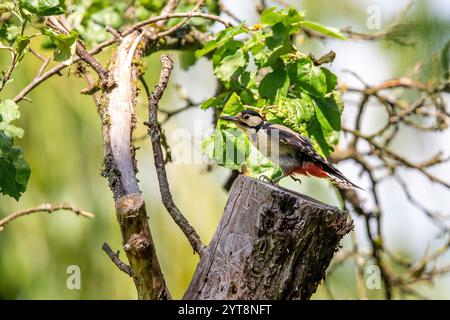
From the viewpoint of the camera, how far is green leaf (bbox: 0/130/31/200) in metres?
2.26

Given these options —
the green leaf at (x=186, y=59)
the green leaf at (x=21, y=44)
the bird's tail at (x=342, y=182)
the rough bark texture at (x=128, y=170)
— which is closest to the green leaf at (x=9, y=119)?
the green leaf at (x=21, y=44)

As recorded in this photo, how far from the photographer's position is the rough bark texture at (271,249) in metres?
2.02

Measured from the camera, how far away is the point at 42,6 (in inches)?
89.7

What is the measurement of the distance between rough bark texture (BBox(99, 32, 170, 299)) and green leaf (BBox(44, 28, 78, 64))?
0.69 feet

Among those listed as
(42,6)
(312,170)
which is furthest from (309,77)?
(42,6)

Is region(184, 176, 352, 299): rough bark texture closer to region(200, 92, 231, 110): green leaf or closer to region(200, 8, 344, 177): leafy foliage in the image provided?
region(200, 8, 344, 177): leafy foliage

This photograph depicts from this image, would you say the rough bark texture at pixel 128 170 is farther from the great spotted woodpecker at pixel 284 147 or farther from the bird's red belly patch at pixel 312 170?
the bird's red belly patch at pixel 312 170

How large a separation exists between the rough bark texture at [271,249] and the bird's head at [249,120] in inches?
26.0

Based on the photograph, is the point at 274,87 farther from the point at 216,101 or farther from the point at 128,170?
the point at 128,170

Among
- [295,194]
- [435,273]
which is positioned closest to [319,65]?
[295,194]

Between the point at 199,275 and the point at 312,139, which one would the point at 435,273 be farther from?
the point at 199,275

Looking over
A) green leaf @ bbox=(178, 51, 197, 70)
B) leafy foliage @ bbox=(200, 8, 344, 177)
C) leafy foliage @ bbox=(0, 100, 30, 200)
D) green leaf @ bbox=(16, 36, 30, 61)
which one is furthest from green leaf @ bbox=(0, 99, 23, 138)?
green leaf @ bbox=(178, 51, 197, 70)

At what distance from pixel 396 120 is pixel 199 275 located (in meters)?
1.90

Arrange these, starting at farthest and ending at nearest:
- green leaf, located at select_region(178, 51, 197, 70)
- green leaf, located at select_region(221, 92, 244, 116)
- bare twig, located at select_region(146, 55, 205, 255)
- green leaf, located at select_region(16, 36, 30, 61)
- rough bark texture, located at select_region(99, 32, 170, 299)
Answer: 1. green leaf, located at select_region(178, 51, 197, 70)
2. green leaf, located at select_region(221, 92, 244, 116)
3. green leaf, located at select_region(16, 36, 30, 61)
4. bare twig, located at select_region(146, 55, 205, 255)
5. rough bark texture, located at select_region(99, 32, 170, 299)
